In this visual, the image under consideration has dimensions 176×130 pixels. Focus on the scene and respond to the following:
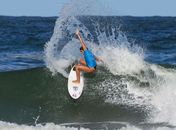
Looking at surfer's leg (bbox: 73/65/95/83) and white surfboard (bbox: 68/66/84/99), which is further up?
surfer's leg (bbox: 73/65/95/83)

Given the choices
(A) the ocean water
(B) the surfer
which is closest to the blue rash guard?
(B) the surfer

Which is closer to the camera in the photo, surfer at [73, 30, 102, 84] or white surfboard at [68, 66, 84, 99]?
surfer at [73, 30, 102, 84]

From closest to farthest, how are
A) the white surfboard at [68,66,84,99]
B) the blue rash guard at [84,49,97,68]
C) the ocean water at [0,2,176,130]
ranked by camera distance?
the ocean water at [0,2,176,130], the blue rash guard at [84,49,97,68], the white surfboard at [68,66,84,99]

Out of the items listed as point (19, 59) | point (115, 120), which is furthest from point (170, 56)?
point (115, 120)

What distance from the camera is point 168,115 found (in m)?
13.5

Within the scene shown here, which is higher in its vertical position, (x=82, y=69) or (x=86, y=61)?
(x=86, y=61)

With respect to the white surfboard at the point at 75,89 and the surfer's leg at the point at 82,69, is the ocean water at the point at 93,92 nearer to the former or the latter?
the white surfboard at the point at 75,89

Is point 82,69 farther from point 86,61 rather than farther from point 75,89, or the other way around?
point 75,89

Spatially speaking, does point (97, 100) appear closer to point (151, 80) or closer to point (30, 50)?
point (151, 80)

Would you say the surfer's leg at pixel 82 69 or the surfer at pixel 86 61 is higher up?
the surfer at pixel 86 61

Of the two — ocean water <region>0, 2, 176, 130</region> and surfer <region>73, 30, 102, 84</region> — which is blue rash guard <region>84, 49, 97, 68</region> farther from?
ocean water <region>0, 2, 176, 130</region>

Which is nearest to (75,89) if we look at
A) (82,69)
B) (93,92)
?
(82,69)

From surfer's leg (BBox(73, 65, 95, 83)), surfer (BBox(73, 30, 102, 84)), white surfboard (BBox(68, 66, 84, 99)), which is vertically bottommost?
white surfboard (BBox(68, 66, 84, 99))

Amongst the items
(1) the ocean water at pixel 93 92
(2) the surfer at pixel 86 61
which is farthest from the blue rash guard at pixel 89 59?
(1) the ocean water at pixel 93 92
